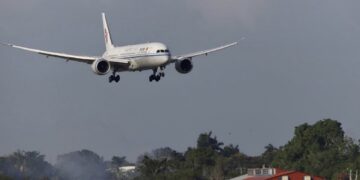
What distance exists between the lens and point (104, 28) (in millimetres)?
179000

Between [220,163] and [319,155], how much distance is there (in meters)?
13.3

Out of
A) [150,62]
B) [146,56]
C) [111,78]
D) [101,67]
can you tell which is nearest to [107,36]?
[111,78]

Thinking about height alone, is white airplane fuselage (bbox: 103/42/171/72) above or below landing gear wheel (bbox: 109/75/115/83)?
above

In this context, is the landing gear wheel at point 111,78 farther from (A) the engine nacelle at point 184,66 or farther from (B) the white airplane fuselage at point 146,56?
(A) the engine nacelle at point 184,66

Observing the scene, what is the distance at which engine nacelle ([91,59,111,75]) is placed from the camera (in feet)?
484

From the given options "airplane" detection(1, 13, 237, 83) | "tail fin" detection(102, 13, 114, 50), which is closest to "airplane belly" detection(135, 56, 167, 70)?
"airplane" detection(1, 13, 237, 83)

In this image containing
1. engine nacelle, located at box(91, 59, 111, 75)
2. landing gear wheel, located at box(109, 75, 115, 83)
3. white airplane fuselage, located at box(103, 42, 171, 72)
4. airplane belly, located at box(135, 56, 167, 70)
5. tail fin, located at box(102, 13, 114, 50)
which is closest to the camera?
airplane belly, located at box(135, 56, 167, 70)

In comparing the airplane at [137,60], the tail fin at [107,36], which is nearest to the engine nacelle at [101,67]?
the airplane at [137,60]

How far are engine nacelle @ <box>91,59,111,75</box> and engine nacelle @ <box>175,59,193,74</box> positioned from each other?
23.0 feet

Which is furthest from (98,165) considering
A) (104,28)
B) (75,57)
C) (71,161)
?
(75,57)

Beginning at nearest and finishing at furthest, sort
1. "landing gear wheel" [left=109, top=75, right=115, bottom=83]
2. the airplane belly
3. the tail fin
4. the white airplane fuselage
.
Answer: the airplane belly, the white airplane fuselage, "landing gear wheel" [left=109, top=75, right=115, bottom=83], the tail fin

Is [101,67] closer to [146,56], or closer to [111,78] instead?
[111,78]

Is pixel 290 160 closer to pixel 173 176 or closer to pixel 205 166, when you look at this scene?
pixel 205 166

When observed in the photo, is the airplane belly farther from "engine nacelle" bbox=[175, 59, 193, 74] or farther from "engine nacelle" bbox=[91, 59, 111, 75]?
"engine nacelle" bbox=[175, 59, 193, 74]
